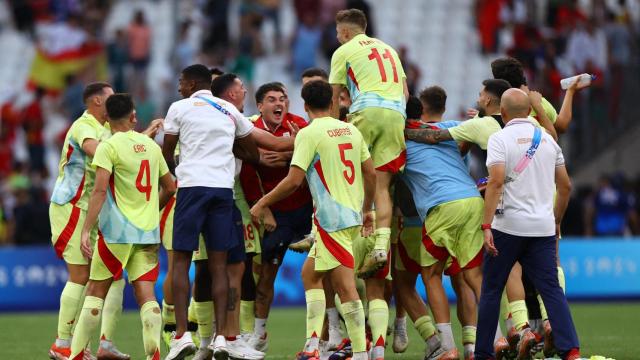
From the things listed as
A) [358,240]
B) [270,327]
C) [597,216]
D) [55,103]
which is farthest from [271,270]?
[55,103]

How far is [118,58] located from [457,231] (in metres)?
15.7

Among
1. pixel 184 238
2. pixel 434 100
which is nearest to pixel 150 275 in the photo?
pixel 184 238

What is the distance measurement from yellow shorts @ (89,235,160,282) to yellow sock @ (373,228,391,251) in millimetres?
1932

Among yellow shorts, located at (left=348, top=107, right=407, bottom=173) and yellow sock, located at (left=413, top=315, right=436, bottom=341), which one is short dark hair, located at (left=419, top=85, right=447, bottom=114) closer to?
yellow shorts, located at (left=348, top=107, right=407, bottom=173)

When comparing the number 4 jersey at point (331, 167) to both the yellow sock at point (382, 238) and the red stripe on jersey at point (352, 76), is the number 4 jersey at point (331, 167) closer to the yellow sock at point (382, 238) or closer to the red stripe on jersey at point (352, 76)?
the yellow sock at point (382, 238)

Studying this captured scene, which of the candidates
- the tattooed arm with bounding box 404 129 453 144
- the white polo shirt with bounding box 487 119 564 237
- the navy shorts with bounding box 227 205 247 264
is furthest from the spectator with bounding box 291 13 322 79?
the white polo shirt with bounding box 487 119 564 237

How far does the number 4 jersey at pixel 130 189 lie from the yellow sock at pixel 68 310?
109cm

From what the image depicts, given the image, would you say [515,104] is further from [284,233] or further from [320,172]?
[284,233]

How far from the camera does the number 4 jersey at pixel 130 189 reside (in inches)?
469

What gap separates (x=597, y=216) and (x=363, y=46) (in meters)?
12.9

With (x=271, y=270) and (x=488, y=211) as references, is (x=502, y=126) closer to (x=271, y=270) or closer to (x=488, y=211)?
(x=488, y=211)

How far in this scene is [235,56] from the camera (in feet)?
90.7

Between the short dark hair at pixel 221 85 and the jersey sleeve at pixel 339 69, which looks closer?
Result: the short dark hair at pixel 221 85

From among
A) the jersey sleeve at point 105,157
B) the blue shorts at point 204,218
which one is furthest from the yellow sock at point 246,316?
the jersey sleeve at point 105,157
